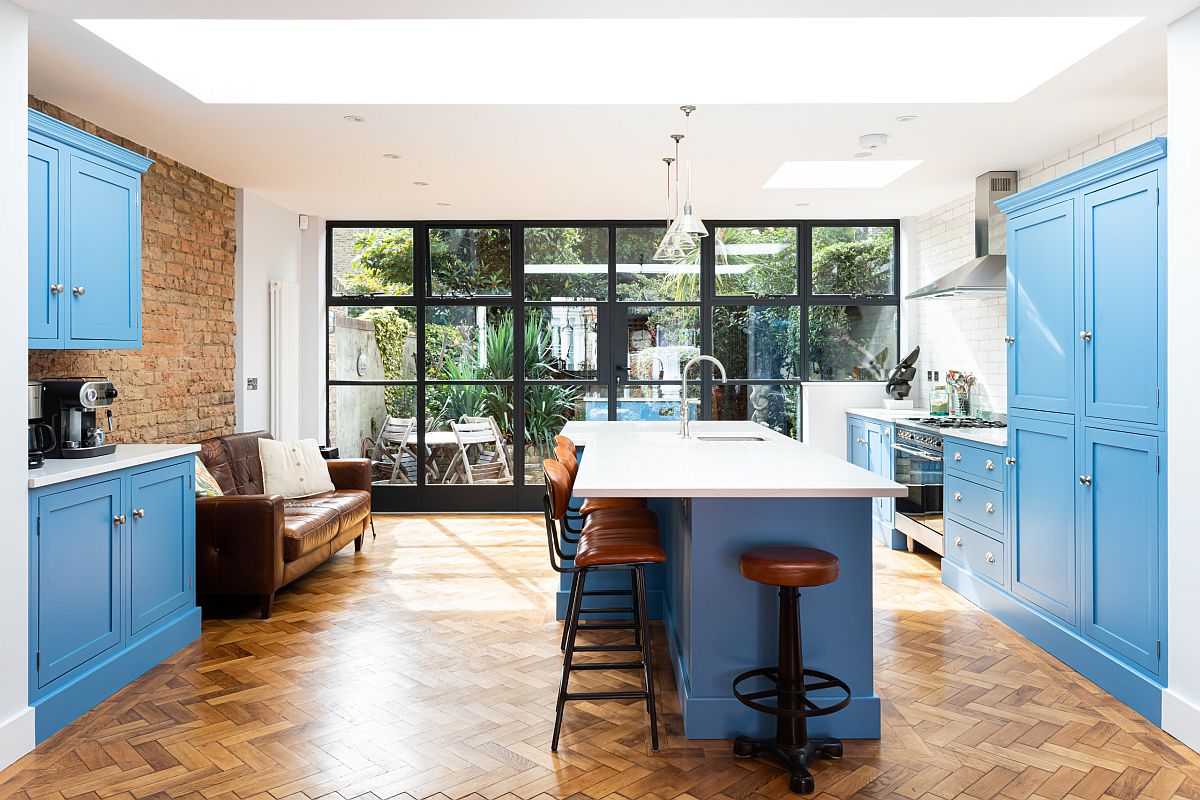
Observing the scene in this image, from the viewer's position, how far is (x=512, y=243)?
23.7 feet

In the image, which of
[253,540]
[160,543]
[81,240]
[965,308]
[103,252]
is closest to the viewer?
[81,240]

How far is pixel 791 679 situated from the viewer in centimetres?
264

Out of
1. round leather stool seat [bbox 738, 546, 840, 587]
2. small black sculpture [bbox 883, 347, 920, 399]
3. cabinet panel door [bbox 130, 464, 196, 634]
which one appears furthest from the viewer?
small black sculpture [bbox 883, 347, 920, 399]

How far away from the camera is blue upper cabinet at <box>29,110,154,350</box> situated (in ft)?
10.0

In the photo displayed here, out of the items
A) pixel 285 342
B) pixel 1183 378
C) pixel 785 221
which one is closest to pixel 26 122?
pixel 285 342

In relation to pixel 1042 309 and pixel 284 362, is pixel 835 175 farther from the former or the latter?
pixel 284 362

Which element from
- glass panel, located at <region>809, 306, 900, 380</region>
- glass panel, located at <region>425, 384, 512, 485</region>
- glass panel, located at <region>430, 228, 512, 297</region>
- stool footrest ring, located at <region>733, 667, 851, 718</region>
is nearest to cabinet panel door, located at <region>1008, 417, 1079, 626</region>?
stool footrest ring, located at <region>733, 667, 851, 718</region>

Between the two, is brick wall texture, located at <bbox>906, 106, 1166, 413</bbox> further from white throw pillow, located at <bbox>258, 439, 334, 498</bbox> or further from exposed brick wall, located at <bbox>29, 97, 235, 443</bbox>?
exposed brick wall, located at <bbox>29, 97, 235, 443</bbox>

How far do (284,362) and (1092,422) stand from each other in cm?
549

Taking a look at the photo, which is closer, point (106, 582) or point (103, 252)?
point (106, 582)

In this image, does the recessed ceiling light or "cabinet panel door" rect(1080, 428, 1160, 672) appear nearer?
"cabinet panel door" rect(1080, 428, 1160, 672)

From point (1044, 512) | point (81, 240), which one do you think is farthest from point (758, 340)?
point (81, 240)

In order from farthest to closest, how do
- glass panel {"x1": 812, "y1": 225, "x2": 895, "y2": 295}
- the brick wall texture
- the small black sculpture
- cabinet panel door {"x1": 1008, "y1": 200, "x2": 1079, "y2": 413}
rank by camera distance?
glass panel {"x1": 812, "y1": 225, "x2": 895, "y2": 295} < the small black sculpture < the brick wall texture < cabinet panel door {"x1": 1008, "y1": 200, "x2": 1079, "y2": 413}

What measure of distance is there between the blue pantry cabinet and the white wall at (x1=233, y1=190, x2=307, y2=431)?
7.04 ft
